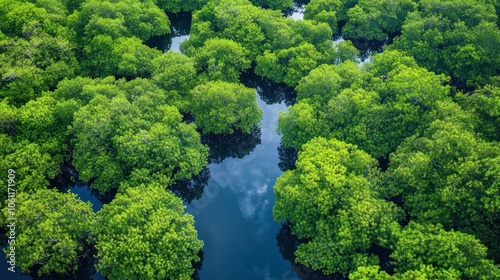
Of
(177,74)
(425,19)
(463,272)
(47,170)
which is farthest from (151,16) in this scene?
(463,272)

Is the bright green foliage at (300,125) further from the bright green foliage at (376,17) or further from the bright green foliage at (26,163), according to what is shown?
the bright green foliage at (26,163)

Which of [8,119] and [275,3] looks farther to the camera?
[275,3]

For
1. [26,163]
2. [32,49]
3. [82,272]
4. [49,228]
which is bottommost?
[82,272]

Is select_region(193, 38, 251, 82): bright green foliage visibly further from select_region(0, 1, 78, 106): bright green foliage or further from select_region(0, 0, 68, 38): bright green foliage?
select_region(0, 0, 68, 38): bright green foliage

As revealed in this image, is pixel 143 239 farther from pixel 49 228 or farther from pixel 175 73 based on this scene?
pixel 175 73

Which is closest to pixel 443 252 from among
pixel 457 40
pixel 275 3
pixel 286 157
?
pixel 286 157

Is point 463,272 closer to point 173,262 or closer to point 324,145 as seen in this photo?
A: point 324,145

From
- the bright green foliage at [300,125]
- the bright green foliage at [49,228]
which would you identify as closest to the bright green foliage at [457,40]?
the bright green foliage at [300,125]

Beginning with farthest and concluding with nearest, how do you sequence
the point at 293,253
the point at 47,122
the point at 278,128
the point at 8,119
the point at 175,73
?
the point at 175,73, the point at 278,128, the point at 47,122, the point at 293,253, the point at 8,119
